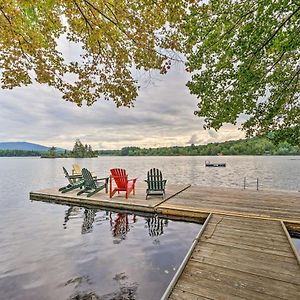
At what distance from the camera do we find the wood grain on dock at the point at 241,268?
8.36ft

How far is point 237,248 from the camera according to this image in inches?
148

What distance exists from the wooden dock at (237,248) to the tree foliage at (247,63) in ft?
7.65

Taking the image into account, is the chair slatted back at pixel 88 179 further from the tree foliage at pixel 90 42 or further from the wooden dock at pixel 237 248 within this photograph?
the tree foliage at pixel 90 42

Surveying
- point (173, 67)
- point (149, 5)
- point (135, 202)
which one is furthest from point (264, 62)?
point (135, 202)

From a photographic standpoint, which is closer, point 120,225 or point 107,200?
point 120,225

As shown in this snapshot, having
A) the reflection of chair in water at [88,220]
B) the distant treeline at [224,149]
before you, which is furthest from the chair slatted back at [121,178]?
the distant treeline at [224,149]

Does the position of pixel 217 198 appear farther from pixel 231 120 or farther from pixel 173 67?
pixel 173 67

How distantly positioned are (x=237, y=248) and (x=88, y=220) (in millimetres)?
5447

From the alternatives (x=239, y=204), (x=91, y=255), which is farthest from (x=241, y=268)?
(x=239, y=204)

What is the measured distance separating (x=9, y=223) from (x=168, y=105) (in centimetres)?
1459

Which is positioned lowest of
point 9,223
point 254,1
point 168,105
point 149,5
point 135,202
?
point 9,223

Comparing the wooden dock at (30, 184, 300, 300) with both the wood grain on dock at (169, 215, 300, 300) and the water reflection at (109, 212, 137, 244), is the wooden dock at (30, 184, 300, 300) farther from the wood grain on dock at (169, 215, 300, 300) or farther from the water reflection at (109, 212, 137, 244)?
the water reflection at (109, 212, 137, 244)

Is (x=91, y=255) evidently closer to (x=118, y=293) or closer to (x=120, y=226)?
(x=118, y=293)

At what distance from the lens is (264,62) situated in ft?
18.8
